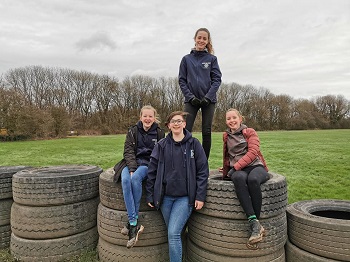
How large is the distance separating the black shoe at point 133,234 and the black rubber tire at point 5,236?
7.52ft

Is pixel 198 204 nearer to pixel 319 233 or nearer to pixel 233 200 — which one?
pixel 233 200

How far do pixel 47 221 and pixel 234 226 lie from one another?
8.36 feet

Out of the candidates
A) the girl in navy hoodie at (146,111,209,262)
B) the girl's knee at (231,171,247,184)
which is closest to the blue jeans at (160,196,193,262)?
the girl in navy hoodie at (146,111,209,262)

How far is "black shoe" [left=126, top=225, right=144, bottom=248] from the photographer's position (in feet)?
10.9

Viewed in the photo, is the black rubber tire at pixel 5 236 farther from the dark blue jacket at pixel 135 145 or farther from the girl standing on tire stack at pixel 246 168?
the girl standing on tire stack at pixel 246 168

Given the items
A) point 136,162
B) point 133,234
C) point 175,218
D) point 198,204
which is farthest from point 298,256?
point 136,162

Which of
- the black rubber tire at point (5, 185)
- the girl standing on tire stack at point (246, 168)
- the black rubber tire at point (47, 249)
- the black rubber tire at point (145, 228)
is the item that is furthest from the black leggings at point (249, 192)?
the black rubber tire at point (5, 185)

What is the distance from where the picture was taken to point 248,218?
10.2 ft

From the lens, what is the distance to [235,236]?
3.15m

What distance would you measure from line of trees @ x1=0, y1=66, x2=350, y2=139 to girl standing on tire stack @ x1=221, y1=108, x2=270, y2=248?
1362 inches

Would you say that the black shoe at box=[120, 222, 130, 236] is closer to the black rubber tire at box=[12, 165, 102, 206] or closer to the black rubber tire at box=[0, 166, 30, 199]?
the black rubber tire at box=[12, 165, 102, 206]

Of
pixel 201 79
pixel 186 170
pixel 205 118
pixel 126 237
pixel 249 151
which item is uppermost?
pixel 201 79

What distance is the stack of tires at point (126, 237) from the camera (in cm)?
353

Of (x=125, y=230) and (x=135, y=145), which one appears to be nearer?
(x=125, y=230)
